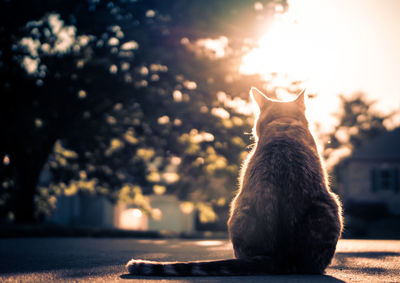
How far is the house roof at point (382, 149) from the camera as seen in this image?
28250 millimetres

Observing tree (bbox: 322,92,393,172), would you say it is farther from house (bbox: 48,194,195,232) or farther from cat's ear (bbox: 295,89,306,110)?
cat's ear (bbox: 295,89,306,110)

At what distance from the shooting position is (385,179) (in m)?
28.3

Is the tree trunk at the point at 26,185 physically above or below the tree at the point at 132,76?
below

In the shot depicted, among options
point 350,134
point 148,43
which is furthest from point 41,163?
point 350,134

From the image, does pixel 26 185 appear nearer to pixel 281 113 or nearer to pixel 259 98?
pixel 259 98

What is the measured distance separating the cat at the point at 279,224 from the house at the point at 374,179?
24.8m

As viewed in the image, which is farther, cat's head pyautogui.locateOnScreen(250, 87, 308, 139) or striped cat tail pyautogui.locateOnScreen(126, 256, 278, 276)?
cat's head pyautogui.locateOnScreen(250, 87, 308, 139)

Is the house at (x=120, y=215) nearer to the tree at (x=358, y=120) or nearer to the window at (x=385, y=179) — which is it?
the window at (x=385, y=179)

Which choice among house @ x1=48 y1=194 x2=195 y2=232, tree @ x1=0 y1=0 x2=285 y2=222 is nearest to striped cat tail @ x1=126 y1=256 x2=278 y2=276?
tree @ x1=0 y1=0 x2=285 y2=222

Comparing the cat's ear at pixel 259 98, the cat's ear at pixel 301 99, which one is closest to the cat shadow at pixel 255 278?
the cat's ear at pixel 301 99

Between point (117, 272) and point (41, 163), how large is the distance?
415 inches

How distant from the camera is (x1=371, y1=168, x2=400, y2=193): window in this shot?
27633 mm

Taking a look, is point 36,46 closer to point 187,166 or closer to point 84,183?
point 187,166

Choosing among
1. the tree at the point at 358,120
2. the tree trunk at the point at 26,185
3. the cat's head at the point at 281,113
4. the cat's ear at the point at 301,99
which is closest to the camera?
the cat's head at the point at 281,113
